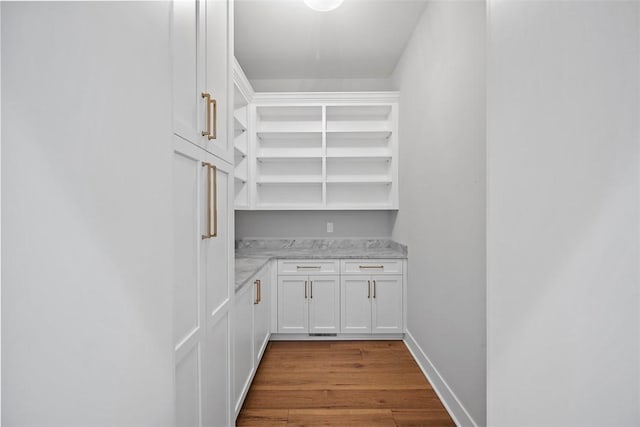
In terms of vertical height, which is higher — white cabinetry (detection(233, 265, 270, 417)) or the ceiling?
the ceiling

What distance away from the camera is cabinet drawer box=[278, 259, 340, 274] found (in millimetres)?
3281

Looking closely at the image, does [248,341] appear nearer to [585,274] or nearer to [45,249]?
[45,249]

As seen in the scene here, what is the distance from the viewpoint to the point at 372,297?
3248 millimetres

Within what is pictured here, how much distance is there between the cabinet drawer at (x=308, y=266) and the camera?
328 centimetres

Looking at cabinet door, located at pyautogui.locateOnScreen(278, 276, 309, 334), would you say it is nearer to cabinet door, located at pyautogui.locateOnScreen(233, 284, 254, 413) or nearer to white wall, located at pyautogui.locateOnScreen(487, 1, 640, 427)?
cabinet door, located at pyautogui.locateOnScreen(233, 284, 254, 413)

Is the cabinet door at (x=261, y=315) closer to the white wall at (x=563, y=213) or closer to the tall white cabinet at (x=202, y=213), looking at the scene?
the tall white cabinet at (x=202, y=213)

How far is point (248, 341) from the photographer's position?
7.43 ft

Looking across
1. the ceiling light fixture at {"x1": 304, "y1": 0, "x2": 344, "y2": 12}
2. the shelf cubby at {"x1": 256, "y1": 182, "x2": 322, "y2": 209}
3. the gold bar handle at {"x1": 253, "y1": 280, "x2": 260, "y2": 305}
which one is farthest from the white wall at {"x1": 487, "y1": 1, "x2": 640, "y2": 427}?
the shelf cubby at {"x1": 256, "y1": 182, "x2": 322, "y2": 209}

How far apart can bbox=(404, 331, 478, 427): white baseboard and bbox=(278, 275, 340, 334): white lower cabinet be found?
30.9 inches

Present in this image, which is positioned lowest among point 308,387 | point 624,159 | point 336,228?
point 308,387

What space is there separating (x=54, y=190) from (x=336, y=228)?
336 centimetres

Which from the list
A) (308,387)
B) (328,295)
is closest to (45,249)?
(308,387)

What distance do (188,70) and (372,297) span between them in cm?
266

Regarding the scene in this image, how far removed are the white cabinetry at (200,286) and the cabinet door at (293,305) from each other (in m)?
1.63
